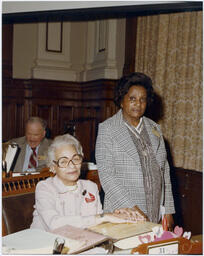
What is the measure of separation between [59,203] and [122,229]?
535 millimetres

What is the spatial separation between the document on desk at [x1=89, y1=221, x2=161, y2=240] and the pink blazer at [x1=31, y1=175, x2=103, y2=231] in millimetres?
267

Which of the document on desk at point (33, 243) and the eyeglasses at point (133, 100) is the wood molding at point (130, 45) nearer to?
the eyeglasses at point (133, 100)

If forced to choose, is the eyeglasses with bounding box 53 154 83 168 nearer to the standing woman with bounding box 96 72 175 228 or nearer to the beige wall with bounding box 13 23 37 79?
the standing woman with bounding box 96 72 175 228

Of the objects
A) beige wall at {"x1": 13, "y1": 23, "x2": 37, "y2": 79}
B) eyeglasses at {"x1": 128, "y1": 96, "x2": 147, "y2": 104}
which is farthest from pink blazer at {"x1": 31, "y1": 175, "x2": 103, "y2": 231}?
beige wall at {"x1": 13, "y1": 23, "x2": 37, "y2": 79}

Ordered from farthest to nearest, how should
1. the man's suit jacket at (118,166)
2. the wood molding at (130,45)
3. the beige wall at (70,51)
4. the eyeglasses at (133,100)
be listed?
1. the beige wall at (70,51)
2. the wood molding at (130,45)
3. the eyeglasses at (133,100)
4. the man's suit jacket at (118,166)

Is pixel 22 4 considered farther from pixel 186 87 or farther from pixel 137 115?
pixel 186 87

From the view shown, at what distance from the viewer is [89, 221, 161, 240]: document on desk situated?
158 centimetres

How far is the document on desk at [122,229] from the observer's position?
1.58 metres

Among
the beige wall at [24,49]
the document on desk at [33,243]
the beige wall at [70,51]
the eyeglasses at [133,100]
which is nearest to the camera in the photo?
the document on desk at [33,243]

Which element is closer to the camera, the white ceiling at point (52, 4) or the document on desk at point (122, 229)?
the document on desk at point (122, 229)

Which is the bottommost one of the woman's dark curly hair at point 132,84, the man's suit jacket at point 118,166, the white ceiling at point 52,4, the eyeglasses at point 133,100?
the man's suit jacket at point 118,166

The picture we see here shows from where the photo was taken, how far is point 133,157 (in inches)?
94.8

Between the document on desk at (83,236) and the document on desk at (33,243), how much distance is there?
0.07 feet

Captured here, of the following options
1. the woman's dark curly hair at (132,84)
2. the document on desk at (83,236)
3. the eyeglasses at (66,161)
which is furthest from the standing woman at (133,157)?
the document on desk at (83,236)
